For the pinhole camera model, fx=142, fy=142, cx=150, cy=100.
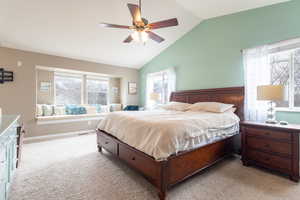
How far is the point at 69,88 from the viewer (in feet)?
16.6

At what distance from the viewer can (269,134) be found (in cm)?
224

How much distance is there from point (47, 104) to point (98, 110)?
1.60m

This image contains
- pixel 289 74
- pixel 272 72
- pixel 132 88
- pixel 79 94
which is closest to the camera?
pixel 289 74

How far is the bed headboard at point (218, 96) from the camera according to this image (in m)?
3.07

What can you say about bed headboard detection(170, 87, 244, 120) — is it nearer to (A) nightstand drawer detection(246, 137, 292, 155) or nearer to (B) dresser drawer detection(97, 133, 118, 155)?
(A) nightstand drawer detection(246, 137, 292, 155)

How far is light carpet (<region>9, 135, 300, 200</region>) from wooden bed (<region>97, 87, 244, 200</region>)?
170mm

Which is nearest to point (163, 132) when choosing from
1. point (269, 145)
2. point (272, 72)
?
point (269, 145)

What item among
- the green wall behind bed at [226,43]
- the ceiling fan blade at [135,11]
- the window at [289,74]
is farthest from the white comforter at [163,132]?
the ceiling fan blade at [135,11]

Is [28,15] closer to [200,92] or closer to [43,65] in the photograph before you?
[43,65]

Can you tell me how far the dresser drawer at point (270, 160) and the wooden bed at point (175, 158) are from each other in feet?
1.30

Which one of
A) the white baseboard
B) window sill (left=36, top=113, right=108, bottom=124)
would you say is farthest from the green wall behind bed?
the white baseboard

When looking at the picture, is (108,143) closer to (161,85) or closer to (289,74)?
(161,85)

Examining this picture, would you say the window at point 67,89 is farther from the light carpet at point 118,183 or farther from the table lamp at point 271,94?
the table lamp at point 271,94

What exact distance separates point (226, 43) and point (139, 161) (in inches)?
129
